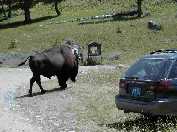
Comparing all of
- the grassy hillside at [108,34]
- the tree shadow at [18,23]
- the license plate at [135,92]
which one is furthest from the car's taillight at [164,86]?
the tree shadow at [18,23]

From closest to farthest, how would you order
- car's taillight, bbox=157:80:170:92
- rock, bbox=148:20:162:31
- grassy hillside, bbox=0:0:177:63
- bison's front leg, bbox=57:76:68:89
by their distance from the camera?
1. car's taillight, bbox=157:80:170:92
2. bison's front leg, bbox=57:76:68:89
3. grassy hillside, bbox=0:0:177:63
4. rock, bbox=148:20:162:31

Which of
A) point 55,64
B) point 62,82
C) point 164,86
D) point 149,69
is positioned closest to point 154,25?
point 62,82

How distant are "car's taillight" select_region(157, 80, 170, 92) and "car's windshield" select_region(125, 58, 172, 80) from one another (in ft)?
0.60

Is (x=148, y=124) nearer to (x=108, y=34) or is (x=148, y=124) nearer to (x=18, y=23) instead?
(x=108, y=34)

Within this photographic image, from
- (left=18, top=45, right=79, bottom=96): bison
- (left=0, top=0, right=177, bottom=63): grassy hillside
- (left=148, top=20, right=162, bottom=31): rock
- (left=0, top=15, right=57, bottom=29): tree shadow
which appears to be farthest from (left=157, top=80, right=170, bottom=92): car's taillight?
(left=0, top=15, right=57, bottom=29): tree shadow

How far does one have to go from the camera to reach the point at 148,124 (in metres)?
14.8

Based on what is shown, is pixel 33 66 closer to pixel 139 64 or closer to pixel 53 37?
pixel 139 64

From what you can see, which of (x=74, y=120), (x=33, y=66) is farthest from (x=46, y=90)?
(x=74, y=120)

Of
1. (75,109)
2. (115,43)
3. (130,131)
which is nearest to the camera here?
(130,131)

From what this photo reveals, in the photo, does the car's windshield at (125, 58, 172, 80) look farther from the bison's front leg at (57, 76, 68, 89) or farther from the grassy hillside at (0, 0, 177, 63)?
the grassy hillside at (0, 0, 177, 63)

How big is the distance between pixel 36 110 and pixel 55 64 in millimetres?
6703

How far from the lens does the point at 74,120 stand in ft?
53.1

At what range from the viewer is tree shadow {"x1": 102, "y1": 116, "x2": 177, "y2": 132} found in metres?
14.0

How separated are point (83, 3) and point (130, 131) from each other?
6821cm
